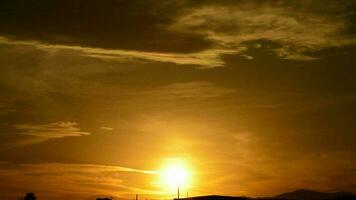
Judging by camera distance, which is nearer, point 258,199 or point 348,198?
point 348,198

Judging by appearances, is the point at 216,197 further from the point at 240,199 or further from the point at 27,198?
the point at 27,198

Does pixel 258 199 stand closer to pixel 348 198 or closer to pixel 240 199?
pixel 240 199

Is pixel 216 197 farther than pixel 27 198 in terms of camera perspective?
No

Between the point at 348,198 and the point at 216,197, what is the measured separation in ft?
73.8

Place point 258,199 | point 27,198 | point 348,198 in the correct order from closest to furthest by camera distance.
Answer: point 348,198, point 258,199, point 27,198

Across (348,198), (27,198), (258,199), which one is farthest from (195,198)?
(27,198)

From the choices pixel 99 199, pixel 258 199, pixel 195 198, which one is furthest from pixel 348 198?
pixel 99 199

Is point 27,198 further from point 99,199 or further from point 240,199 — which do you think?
point 240,199

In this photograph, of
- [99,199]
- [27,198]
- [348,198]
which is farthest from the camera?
[99,199]

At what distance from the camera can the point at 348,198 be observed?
9581cm

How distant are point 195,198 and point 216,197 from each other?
5267 millimetres

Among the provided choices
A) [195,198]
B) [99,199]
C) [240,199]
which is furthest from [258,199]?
[99,199]

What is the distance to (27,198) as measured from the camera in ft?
381

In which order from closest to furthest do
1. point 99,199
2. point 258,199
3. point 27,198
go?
1. point 258,199
2. point 27,198
3. point 99,199
